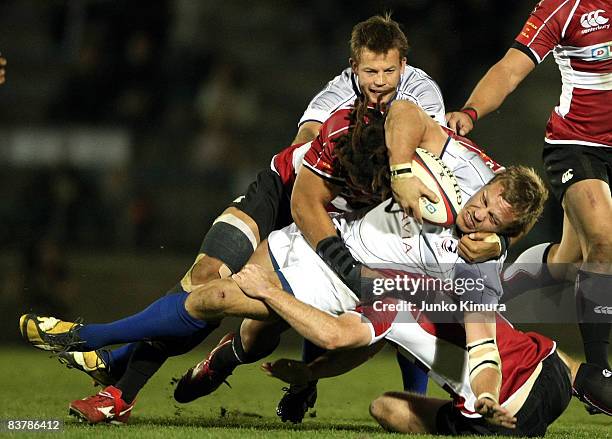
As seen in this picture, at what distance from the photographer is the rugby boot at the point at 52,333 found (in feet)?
16.9

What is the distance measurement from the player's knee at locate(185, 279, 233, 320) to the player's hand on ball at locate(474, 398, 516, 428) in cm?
121

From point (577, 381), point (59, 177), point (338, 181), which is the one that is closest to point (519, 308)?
point (577, 381)

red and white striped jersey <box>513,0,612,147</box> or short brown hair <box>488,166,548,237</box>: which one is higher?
red and white striped jersey <box>513,0,612,147</box>

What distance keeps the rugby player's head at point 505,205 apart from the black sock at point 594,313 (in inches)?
53.7

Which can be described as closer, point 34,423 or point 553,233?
point 34,423

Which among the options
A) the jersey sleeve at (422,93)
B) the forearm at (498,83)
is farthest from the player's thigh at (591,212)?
the jersey sleeve at (422,93)

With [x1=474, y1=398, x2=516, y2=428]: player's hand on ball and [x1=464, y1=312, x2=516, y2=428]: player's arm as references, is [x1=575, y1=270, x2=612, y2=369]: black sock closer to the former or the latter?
[x1=464, y1=312, x2=516, y2=428]: player's arm

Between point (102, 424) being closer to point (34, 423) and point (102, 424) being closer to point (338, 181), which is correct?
point (34, 423)

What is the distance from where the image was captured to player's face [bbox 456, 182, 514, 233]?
15.4ft

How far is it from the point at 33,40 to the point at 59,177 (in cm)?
271

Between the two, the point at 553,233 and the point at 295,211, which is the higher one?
the point at 295,211

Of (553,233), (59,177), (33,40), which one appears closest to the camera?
(553,233)

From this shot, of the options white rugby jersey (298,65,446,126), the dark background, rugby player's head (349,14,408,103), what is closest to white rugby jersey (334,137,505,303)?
rugby player's head (349,14,408,103)

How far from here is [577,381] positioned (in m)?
5.15
